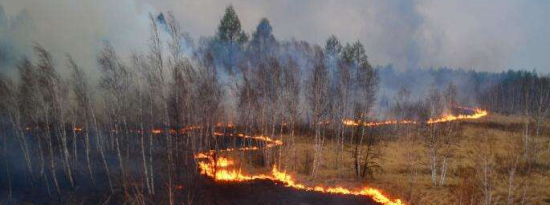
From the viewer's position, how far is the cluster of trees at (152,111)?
35156 mm

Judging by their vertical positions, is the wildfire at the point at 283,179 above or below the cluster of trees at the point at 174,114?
below

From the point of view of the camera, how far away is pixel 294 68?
4806 cm

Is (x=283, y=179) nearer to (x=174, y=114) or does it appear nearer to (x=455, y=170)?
(x=174, y=114)

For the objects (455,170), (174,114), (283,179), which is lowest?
(283,179)

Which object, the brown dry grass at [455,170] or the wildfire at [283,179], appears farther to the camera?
the wildfire at [283,179]

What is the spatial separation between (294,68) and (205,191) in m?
20.7

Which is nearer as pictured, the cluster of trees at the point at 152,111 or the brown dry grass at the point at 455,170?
the brown dry grass at the point at 455,170

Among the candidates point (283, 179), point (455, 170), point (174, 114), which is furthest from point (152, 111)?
point (455, 170)

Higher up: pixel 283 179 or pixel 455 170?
pixel 455 170

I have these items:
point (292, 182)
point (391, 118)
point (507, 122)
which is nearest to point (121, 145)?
point (292, 182)

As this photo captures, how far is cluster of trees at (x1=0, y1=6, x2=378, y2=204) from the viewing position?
35156mm

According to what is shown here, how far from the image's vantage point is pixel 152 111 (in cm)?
4469

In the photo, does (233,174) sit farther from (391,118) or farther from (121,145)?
(391,118)

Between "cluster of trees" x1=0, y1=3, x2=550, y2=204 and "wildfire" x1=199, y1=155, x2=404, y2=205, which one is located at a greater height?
"cluster of trees" x1=0, y1=3, x2=550, y2=204
